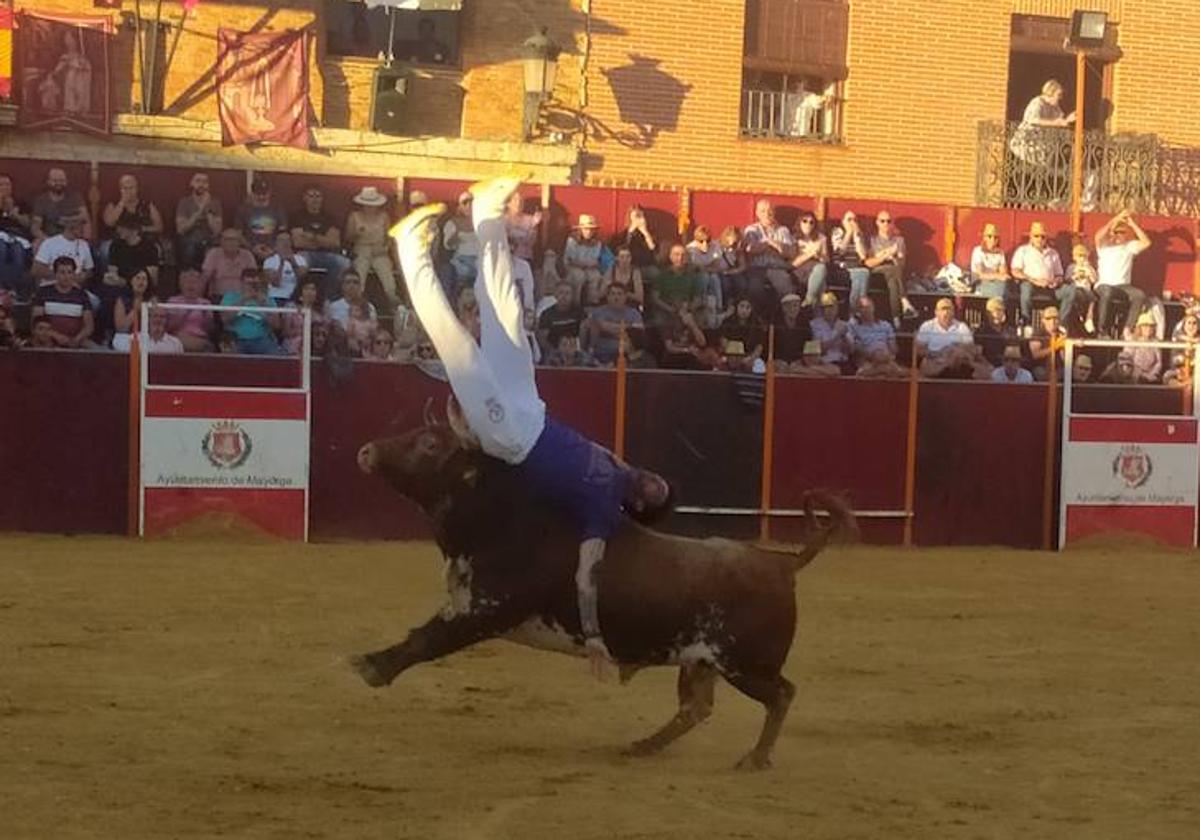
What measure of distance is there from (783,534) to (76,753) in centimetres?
1007

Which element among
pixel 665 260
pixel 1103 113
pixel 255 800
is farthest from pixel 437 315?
pixel 1103 113

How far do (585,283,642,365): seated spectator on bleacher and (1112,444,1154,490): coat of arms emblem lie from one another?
4.06 meters

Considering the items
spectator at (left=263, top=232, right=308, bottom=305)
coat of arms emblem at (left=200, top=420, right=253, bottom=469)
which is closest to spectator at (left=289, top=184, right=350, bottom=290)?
spectator at (left=263, top=232, right=308, bottom=305)

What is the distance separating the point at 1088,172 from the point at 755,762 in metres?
17.6

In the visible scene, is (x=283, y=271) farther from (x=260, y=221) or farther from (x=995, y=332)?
(x=995, y=332)

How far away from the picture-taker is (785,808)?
666cm

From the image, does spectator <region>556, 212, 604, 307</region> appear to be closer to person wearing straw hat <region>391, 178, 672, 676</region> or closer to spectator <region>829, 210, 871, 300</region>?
spectator <region>829, 210, 871, 300</region>

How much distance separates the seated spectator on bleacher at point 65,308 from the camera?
51.2ft

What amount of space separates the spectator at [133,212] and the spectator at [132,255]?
203 mm

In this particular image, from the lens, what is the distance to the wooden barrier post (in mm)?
16641

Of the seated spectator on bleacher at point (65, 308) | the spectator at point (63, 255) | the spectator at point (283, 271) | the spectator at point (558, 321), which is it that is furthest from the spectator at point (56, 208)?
the spectator at point (558, 321)

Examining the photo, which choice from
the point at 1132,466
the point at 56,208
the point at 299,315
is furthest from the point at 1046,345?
the point at 56,208

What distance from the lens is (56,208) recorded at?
16.8m

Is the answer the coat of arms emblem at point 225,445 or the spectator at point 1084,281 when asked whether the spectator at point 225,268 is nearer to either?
the coat of arms emblem at point 225,445
